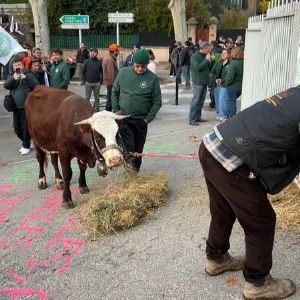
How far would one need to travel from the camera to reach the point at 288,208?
495 cm

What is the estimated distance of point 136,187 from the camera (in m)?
5.61

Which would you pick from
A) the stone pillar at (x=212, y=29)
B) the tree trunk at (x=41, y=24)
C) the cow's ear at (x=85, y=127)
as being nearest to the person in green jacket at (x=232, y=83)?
the cow's ear at (x=85, y=127)

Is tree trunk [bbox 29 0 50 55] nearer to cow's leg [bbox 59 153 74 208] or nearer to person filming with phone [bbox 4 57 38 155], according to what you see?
person filming with phone [bbox 4 57 38 155]

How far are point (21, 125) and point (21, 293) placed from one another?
5.28 meters

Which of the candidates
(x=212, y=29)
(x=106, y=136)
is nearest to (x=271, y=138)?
(x=106, y=136)

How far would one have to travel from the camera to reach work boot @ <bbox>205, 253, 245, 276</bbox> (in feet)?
12.9

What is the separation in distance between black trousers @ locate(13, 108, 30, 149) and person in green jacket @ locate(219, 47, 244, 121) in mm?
4586

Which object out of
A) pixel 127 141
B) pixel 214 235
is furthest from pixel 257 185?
pixel 127 141

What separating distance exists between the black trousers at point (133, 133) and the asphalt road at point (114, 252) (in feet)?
1.73

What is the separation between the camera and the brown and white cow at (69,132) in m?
5.05

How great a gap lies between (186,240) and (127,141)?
2107mm

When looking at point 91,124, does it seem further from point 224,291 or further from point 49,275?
point 224,291

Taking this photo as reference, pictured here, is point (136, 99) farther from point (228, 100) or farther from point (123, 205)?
point (228, 100)

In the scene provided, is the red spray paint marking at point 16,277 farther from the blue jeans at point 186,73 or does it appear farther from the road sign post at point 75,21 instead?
the road sign post at point 75,21
